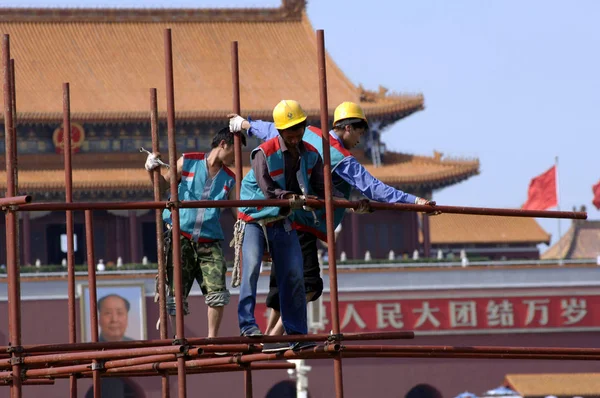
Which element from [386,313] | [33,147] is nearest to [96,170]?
[33,147]

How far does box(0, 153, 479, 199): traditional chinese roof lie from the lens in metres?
34.2

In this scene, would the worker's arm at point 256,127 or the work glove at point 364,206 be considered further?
the worker's arm at point 256,127

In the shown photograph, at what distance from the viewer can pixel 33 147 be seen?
3525 centimetres

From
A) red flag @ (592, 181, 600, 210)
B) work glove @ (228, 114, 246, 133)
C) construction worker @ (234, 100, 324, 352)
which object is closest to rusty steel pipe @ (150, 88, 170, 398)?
work glove @ (228, 114, 246, 133)

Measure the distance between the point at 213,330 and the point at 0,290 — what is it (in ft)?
72.8

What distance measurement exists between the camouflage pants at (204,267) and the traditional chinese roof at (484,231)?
30.4 metres

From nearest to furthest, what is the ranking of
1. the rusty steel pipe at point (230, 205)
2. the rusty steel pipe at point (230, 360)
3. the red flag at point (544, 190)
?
the rusty steel pipe at point (230, 205)
the rusty steel pipe at point (230, 360)
the red flag at point (544, 190)

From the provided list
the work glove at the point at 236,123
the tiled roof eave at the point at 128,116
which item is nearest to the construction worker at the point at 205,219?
the work glove at the point at 236,123

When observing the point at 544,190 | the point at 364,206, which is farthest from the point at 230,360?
the point at 544,190

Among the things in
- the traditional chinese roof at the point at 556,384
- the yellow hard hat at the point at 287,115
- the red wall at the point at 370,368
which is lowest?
the traditional chinese roof at the point at 556,384

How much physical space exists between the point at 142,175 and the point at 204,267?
82.4 feet

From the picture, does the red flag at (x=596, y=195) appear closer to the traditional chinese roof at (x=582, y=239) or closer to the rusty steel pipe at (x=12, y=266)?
the traditional chinese roof at (x=582, y=239)

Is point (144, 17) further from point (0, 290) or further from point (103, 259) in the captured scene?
point (0, 290)

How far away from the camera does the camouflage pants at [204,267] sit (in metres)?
10.1
